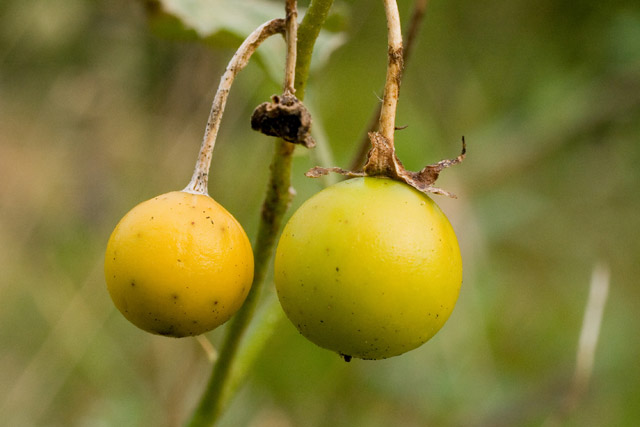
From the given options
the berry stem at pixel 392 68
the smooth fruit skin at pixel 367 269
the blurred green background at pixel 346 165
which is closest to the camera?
the smooth fruit skin at pixel 367 269

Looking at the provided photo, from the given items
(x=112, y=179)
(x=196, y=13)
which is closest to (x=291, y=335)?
(x=196, y=13)

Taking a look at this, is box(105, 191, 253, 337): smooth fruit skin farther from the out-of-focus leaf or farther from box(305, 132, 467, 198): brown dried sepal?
the out-of-focus leaf

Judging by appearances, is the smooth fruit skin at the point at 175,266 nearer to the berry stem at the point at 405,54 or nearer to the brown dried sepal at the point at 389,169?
the brown dried sepal at the point at 389,169

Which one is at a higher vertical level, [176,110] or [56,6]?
[56,6]

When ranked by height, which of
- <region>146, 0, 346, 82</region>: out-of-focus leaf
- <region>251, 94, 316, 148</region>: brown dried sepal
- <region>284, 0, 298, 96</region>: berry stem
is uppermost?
<region>146, 0, 346, 82</region>: out-of-focus leaf

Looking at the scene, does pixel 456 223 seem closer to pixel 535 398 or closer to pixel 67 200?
pixel 535 398

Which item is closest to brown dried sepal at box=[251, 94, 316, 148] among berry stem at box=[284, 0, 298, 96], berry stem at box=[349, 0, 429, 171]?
berry stem at box=[284, 0, 298, 96]

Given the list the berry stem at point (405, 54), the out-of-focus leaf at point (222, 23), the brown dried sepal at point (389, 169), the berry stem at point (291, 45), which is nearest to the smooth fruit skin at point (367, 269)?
the brown dried sepal at point (389, 169)
